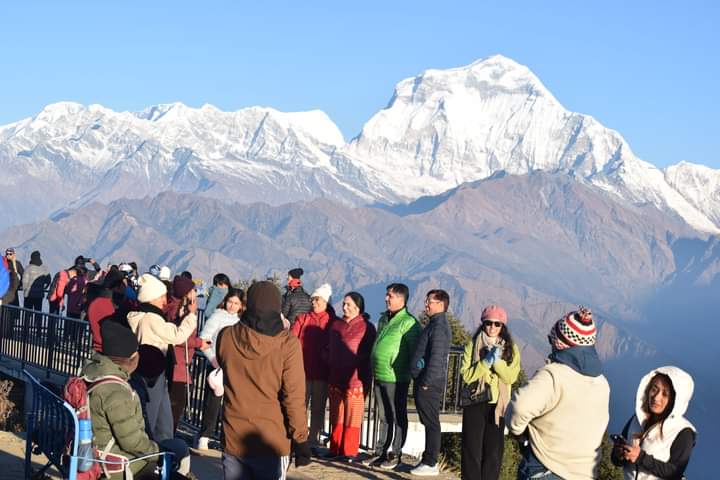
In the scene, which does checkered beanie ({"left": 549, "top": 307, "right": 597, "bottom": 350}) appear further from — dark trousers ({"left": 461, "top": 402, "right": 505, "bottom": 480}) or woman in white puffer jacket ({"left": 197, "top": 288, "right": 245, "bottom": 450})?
woman in white puffer jacket ({"left": 197, "top": 288, "right": 245, "bottom": 450})

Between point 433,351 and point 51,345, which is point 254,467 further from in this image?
point 51,345

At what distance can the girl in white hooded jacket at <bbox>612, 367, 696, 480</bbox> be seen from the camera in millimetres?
6289

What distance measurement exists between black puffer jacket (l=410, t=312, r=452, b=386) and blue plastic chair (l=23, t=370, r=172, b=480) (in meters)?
3.26

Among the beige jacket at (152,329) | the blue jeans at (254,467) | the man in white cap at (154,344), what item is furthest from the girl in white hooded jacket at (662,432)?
the beige jacket at (152,329)

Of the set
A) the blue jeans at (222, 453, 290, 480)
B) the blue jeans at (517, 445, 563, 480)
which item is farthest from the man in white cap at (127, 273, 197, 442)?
the blue jeans at (517, 445, 563, 480)

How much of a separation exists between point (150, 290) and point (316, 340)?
2757 mm

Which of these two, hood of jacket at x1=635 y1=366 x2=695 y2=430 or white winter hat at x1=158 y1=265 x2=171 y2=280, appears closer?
hood of jacket at x1=635 y1=366 x2=695 y2=430

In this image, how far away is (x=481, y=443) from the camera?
9.20 metres

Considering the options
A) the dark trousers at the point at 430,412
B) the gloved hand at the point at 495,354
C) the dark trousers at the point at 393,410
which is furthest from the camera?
the dark trousers at the point at 393,410

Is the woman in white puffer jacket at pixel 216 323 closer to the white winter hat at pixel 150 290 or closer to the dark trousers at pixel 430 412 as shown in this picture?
the white winter hat at pixel 150 290

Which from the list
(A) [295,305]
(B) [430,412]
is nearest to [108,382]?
(B) [430,412]

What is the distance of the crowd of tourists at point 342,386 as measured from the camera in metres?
6.36

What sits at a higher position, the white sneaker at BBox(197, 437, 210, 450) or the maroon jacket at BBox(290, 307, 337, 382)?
the maroon jacket at BBox(290, 307, 337, 382)

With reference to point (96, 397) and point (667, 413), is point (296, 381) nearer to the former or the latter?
point (96, 397)
